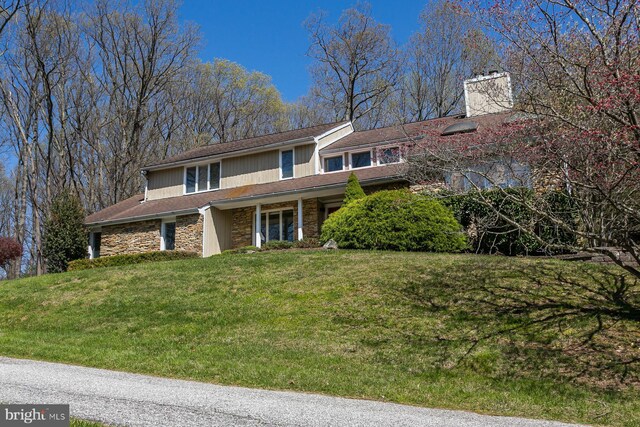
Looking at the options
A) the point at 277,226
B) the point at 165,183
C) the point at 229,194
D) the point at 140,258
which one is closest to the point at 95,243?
the point at 165,183

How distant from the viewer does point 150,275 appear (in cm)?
1488

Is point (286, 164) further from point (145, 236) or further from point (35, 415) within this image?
point (35, 415)

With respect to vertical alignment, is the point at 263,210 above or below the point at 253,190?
below

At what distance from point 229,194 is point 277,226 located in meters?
2.38

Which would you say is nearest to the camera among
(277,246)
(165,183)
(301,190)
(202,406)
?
(202,406)

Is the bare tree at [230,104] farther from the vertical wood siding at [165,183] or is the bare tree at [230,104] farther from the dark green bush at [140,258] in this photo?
the dark green bush at [140,258]

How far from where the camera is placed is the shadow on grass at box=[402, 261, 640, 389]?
7.33 metres

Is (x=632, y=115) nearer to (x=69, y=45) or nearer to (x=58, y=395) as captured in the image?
(x=58, y=395)

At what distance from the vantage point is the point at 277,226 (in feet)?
70.1

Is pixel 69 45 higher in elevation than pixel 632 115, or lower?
higher

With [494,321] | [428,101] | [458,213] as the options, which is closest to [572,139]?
[494,321]

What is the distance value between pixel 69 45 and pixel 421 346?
1080 inches

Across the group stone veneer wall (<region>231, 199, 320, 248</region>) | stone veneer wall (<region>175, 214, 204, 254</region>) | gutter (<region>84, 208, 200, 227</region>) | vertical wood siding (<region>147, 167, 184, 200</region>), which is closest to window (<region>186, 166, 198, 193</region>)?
vertical wood siding (<region>147, 167, 184, 200</region>)

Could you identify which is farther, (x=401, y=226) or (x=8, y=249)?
(x=8, y=249)
